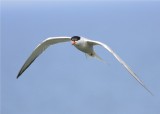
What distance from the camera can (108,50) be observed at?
16.2m

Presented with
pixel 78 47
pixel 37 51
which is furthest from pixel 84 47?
pixel 37 51

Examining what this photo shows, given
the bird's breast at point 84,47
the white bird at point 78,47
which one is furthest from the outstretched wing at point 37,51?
the bird's breast at point 84,47

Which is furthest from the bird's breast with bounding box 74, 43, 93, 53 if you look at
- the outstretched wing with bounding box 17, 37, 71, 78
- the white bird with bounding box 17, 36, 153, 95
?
the outstretched wing with bounding box 17, 37, 71, 78

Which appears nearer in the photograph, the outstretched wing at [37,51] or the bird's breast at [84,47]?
the bird's breast at [84,47]

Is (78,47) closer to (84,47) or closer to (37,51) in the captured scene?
(84,47)

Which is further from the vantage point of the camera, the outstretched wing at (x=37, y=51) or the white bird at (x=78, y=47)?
the outstretched wing at (x=37, y=51)

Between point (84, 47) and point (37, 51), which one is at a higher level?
point (37, 51)

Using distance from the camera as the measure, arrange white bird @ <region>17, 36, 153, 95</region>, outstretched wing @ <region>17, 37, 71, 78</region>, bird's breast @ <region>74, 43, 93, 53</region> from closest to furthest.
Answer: white bird @ <region>17, 36, 153, 95</region> < bird's breast @ <region>74, 43, 93, 53</region> < outstretched wing @ <region>17, 37, 71, 78</region>

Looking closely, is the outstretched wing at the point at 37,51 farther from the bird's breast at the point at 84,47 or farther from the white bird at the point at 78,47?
the bird's breast at the point at 84,47

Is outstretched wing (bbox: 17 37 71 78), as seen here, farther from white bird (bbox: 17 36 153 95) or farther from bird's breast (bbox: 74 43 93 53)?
bird's breast (bbox: 74 43 93 53)

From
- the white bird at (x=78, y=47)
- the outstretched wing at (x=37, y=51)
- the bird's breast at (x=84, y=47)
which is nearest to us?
the white bird at (x=78, y=47)

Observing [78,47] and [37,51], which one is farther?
[37,51]

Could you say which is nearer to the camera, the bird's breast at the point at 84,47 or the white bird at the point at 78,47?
the white bird at the point at 78,47

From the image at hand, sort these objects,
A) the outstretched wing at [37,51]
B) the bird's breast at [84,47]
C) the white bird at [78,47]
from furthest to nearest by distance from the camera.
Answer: the outstretched wing at [37,51] → the bird's breast at [84,47] → the white bird at [78,47]
